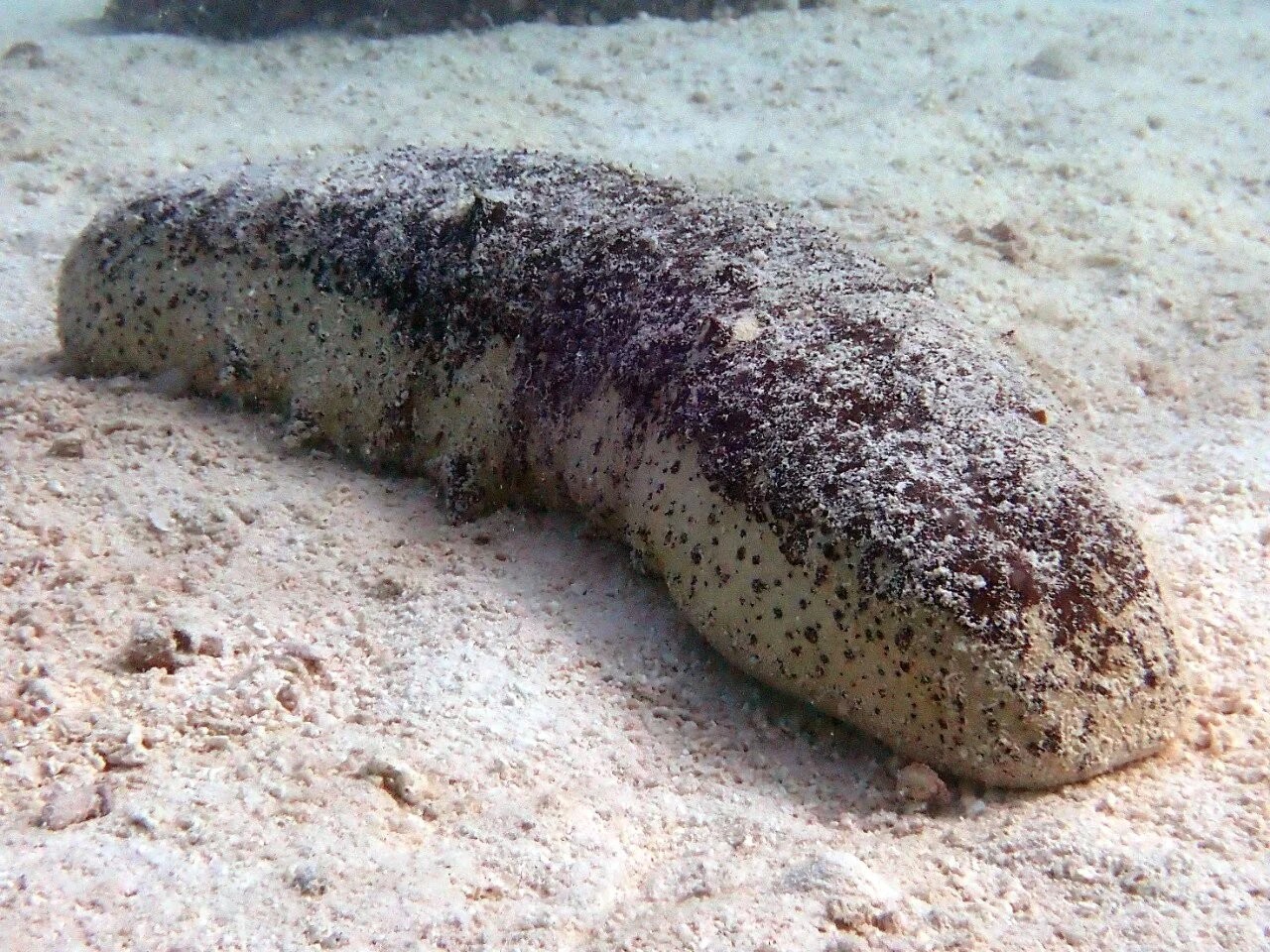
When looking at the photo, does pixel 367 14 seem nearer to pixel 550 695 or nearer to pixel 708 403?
pixel 708 403

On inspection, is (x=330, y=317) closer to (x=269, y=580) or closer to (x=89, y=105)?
(x=269, y=580)

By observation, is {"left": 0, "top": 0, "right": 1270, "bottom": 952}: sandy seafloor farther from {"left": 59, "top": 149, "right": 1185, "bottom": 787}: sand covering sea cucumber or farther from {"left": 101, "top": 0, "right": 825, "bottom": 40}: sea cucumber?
{"left": 101, "top": 0, "right": 825, "bottom": 40}: sea cucumber

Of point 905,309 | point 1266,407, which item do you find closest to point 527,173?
point 905,309

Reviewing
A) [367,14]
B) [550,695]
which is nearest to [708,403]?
[550,695]

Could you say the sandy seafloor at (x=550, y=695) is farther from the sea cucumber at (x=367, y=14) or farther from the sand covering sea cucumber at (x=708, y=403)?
the sea cucumber at (x=367, y=14)

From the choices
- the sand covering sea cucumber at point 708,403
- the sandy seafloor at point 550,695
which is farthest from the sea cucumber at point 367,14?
the sand covering sea cucumber at point 708,403
